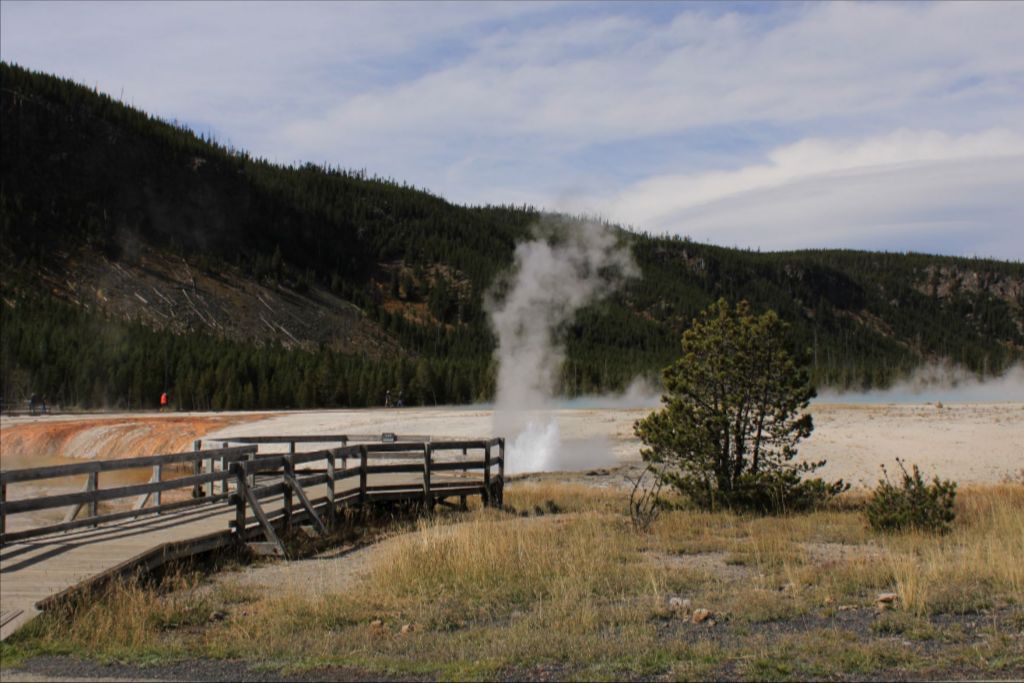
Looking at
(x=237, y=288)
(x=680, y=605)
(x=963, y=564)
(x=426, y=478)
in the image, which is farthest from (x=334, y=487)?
(x=237, y=288)

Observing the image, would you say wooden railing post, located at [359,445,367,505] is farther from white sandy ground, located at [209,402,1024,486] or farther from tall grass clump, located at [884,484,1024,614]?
white sandy ground, located at [209,402,1024,486]

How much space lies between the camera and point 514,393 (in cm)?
4000

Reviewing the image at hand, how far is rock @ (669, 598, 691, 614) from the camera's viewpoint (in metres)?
9.50

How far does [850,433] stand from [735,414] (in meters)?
22.3

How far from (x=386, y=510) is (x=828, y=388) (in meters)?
108

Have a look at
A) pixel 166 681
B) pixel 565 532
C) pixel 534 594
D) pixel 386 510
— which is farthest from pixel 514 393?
pixel 166 681

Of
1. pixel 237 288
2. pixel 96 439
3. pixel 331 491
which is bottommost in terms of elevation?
pixel 96 439

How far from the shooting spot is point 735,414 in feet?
59.5

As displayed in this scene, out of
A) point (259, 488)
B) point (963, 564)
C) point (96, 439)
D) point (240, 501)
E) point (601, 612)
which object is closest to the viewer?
point (601, 612)

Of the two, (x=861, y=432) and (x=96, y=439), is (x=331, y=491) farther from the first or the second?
(x=96, y=439)

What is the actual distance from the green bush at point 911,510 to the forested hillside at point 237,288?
68.6m

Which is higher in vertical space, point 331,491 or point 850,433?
point 331,491

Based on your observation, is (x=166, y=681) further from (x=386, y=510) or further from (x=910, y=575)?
(x=386, y=510)

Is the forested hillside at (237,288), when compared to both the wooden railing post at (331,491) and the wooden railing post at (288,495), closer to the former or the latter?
the wooden railing post at (331,491)
